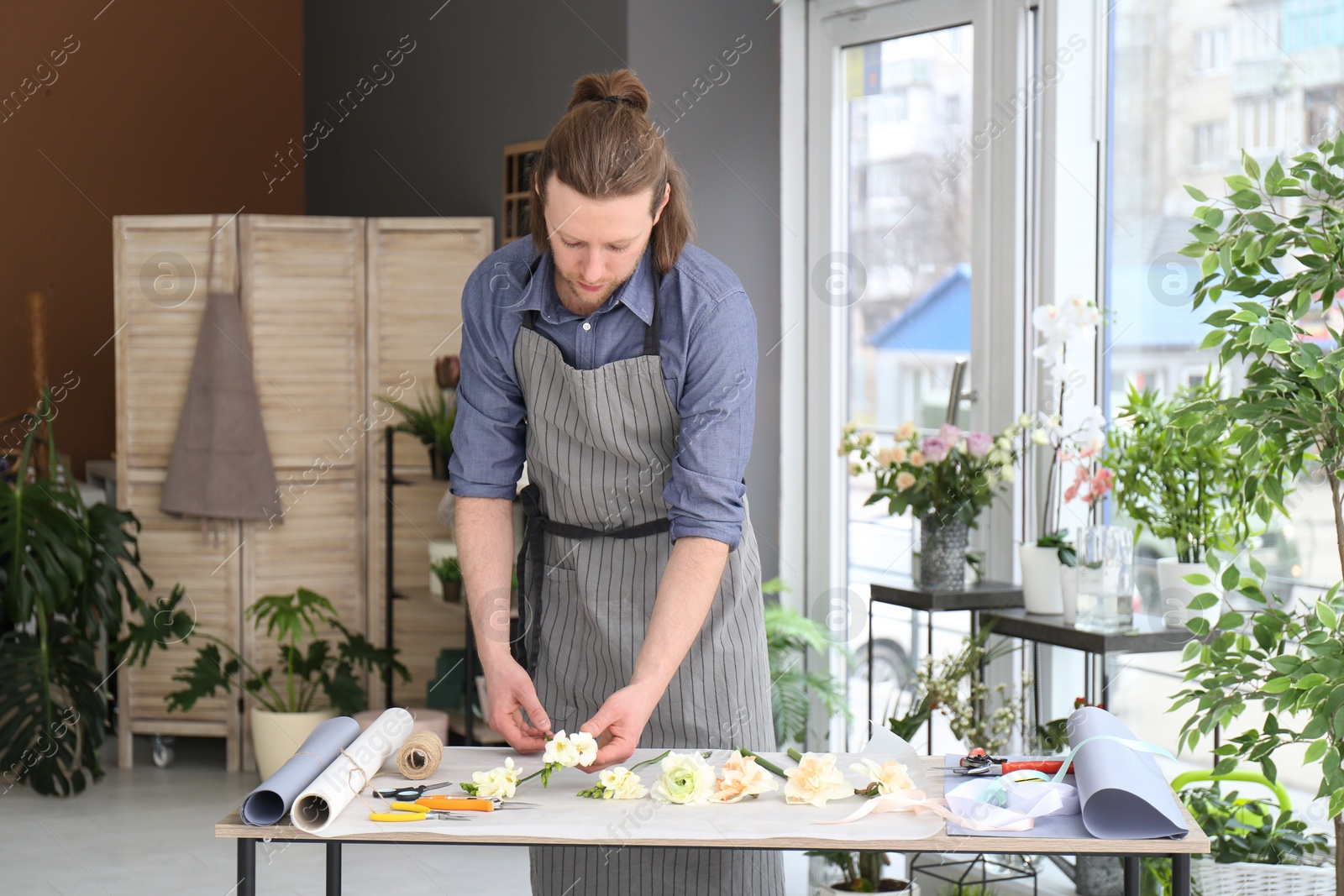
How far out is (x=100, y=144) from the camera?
17.0 ft

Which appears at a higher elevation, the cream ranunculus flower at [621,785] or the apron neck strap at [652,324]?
the apron neck strap at [652,324]

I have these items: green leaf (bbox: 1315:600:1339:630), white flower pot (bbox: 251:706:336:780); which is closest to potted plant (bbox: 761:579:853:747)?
white flower pot (bbox: 251:706:336:780)

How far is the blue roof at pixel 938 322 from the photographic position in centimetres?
343

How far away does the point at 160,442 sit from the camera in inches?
169

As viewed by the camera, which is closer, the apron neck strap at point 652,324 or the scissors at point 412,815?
the scissors at point 412,815

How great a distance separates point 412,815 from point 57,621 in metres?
3.18

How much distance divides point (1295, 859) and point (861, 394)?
5.55 feet

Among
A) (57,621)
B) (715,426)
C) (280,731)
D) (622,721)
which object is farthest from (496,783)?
(57,621)

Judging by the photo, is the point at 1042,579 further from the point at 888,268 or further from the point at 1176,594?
the point at 888,268

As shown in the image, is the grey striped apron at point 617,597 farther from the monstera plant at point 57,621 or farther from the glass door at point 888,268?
the monstera plant at point 57,621

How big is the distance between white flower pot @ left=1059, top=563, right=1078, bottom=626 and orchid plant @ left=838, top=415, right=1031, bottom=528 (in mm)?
241

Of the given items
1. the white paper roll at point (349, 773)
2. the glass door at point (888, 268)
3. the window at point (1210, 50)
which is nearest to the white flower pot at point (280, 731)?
the glass door at point (888, 268)

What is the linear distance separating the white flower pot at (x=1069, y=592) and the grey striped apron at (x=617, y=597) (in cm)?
109

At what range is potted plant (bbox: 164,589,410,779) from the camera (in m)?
4.03
